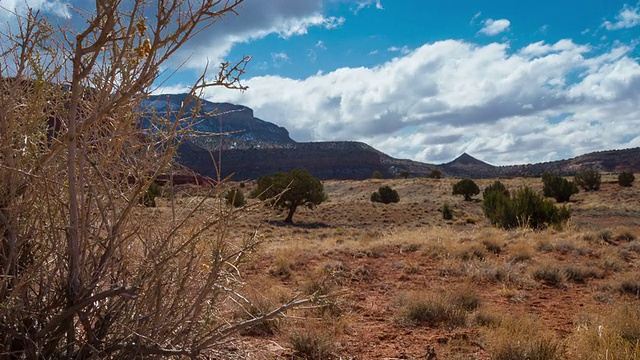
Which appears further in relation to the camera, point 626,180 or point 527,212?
point 626,180

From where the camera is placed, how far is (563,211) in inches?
755

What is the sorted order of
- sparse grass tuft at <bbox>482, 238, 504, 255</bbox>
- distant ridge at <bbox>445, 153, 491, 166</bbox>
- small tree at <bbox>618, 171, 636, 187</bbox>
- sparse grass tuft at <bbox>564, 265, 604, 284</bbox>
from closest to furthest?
sparse grass tuft at <bbox>564, 265, 604, 284</bbox> → sparse grass tuft at <bbox>482, 238, 504, 255</bbox> → small tree at <bbox>618, 171, 636, 187</bbox> → distant ridge at <bbox>445, 153, 491, 166</bbox>

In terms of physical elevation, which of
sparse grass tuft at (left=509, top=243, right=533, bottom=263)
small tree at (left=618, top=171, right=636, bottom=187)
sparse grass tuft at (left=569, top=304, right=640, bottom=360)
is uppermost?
small tree at (left=618, top=171, right=636, bottom=187)

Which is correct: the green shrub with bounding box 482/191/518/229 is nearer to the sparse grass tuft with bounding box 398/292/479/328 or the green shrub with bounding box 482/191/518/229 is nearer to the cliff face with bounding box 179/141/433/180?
the sparse grass tuft with bounding box 398/292/479/328

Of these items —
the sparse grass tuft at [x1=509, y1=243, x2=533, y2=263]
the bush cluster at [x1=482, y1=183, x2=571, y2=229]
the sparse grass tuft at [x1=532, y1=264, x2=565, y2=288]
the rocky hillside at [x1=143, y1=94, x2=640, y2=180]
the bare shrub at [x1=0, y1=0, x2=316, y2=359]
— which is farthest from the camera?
the rocky hillside at [x1=143, y1=94, x2=640, y2=180]

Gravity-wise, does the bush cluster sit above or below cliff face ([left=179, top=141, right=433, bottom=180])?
below

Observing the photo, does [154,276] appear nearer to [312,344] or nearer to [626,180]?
[312,344]

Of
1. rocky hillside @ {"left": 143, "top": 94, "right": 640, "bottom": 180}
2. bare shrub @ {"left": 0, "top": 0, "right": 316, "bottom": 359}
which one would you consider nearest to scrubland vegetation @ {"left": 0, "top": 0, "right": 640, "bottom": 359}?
bare shrub @ {"left": 0, "top": 0, "right": 316, "bottom": 359}

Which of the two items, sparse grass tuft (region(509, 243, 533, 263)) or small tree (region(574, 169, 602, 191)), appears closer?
sparse grass tuft (region(509, 243, 533, 263))

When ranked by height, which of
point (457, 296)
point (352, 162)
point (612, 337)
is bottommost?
point (457, 296)

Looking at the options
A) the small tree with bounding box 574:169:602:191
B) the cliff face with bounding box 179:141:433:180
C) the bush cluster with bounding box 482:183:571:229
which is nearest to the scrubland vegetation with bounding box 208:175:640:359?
the bush cluster with bounding box 482:183:571:229

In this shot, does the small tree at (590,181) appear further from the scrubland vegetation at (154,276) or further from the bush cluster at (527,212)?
the scrubland vegetation at (154,276)

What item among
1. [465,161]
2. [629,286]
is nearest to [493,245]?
[629,286]

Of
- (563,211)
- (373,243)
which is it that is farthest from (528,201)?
(373,243)
